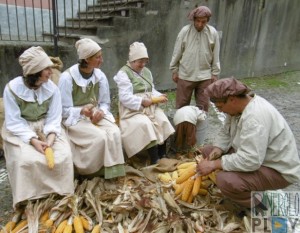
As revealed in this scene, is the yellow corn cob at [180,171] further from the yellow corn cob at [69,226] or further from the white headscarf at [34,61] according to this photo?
the white headscarf at [34,61]

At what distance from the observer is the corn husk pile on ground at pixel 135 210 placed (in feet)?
9.74

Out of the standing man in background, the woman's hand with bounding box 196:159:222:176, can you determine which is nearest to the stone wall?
the standing man in background

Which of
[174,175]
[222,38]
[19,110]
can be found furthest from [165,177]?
[222,38]

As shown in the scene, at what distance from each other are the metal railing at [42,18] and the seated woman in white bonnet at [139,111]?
8.35ft

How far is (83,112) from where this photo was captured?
12.1 feet

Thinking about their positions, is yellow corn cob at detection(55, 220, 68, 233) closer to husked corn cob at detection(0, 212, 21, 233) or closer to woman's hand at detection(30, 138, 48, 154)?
husked corn cob at detection(0, 212, 21, 233)

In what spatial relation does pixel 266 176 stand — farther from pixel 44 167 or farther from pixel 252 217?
pixel 44 167

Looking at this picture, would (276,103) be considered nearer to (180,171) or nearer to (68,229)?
(180,171)

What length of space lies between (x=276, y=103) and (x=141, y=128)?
14.3 ft

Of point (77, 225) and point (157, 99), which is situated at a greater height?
point (157, 99)

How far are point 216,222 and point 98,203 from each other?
1119 mm

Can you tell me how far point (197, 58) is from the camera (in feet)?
15.9

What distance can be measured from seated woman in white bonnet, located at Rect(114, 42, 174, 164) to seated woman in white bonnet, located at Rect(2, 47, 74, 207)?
786mm

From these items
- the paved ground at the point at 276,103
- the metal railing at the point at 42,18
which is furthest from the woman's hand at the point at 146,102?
the metal railing at the point at 42,18
